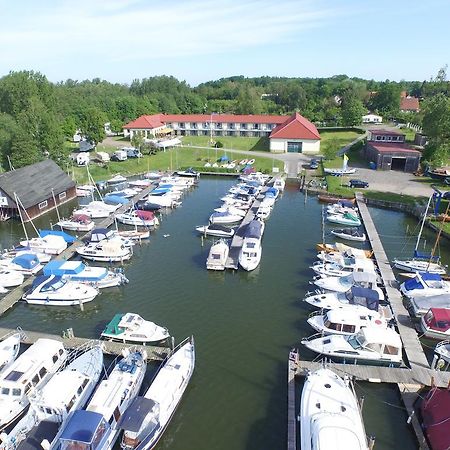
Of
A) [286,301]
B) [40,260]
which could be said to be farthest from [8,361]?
[286,301]

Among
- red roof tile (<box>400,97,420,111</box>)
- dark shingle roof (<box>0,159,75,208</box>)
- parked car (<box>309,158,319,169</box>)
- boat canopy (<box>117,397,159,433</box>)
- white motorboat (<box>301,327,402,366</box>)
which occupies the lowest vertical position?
white motorboat (<box>301,327,402,366</box>)

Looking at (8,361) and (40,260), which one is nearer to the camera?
(8,361)

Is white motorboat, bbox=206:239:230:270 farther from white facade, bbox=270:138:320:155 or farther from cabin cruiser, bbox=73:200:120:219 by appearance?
white facade, bbox=270:138:320:155

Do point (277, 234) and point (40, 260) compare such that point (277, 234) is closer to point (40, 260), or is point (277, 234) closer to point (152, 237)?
point (152, 237)

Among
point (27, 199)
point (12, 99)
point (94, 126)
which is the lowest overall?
point (27, 199)

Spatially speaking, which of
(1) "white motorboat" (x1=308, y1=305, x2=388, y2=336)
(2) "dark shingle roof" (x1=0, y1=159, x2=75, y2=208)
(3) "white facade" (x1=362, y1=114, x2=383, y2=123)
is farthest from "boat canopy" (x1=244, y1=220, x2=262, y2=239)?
(3) "white facade" (x1=362, y1=114, x2=383, y2=123)

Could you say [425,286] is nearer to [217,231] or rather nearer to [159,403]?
[217,231]

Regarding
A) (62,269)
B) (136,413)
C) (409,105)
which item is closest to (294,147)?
(62,269)
